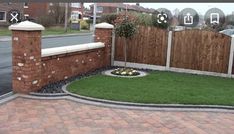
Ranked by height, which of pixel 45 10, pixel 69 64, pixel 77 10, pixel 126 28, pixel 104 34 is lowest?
pixel 69 64

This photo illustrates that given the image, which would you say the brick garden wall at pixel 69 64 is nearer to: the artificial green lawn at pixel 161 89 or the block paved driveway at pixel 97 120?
the artificial green lawn at pixel 161 89

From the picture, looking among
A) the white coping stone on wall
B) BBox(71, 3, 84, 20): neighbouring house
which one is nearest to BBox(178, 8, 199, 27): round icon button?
the white coping stone on wall

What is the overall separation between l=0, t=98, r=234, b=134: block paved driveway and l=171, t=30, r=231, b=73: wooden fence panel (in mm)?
5644

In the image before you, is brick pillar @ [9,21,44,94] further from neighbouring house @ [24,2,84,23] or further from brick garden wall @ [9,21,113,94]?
neighbouring house @ [24,2,84,23]

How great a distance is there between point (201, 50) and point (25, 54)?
23.1 feet

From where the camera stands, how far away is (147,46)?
15.1 meters

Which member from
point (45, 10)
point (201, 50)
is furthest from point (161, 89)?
point (45, 10)

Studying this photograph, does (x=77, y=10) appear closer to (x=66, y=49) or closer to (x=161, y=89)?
(x=66, y=49)

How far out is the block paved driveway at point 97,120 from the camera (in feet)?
23.5

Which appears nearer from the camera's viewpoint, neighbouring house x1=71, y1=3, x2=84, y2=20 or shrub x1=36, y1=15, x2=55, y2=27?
shrub x1=36, y1=15, x2=55, y2=27

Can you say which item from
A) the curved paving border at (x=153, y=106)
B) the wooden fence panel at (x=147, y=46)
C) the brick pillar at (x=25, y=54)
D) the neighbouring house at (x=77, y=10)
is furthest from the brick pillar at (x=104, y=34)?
the neighbouring house at (x=77, y=10)

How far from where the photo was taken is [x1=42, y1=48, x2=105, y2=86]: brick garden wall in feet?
35.3

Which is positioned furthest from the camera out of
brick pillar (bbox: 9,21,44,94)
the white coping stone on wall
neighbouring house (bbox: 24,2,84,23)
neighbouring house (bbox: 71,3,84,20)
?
neighbouring house (bbox: 71,3,84,20)

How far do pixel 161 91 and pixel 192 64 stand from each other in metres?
4.41
